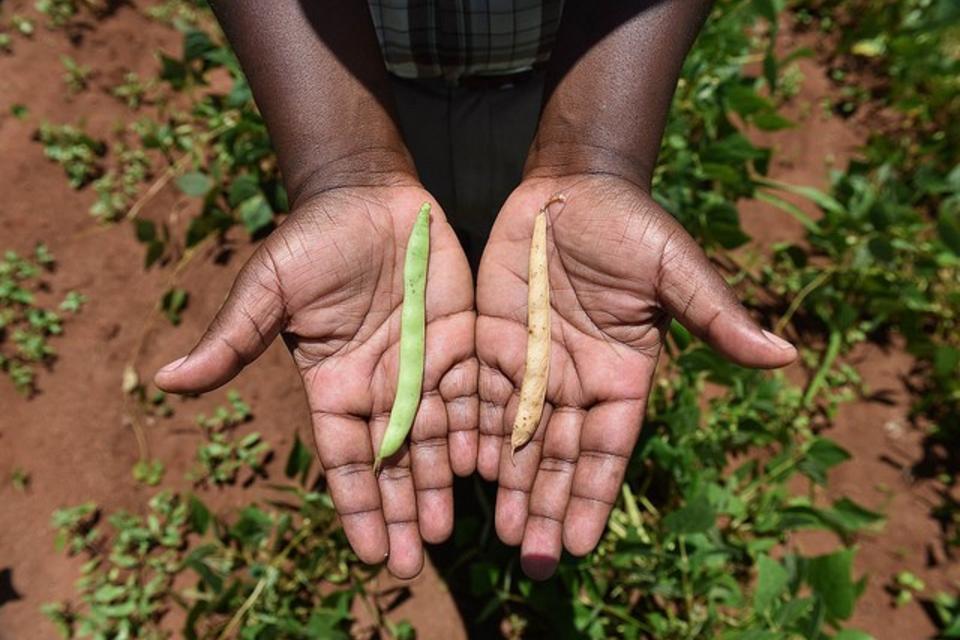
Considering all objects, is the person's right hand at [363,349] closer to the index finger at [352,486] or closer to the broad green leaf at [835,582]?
the index finger at [352,486]

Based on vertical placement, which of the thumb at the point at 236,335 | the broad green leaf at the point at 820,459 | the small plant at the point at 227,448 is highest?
the thumb at the point at 236,335

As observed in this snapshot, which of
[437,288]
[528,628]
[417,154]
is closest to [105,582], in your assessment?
[528,628]

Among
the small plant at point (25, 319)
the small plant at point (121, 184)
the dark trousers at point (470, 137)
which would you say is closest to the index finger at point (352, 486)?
the dark trousers at point (470, 137)

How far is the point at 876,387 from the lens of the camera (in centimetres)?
359

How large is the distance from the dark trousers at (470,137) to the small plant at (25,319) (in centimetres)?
195

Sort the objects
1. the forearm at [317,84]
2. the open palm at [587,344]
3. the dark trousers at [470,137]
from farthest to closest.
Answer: the dark trousers at [470,137] < the forearm at [317,84] < the open palm at [587,344]

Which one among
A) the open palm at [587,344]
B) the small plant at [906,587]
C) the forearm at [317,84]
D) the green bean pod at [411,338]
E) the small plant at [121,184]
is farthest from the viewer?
the small plant at [121,184]

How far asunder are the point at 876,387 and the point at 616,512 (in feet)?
5.05

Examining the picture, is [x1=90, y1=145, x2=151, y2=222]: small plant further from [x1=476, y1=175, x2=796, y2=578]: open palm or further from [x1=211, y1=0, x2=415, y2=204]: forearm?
[x1=476, y1=175, x2=796, y2=578]: open palm

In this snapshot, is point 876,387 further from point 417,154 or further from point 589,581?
point 417,154

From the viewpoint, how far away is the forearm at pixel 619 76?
2.32 m

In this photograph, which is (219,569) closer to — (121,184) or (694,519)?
(694,519)

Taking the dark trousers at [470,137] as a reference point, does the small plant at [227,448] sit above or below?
below

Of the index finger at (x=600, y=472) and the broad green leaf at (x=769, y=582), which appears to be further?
the broad green leaf at (x=769, y=582)
